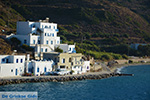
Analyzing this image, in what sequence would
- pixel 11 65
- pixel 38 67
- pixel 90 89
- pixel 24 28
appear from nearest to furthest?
1. pixel 90 89
2. pixel 11 65
3. pixel 38 67
4. pixel 24 28

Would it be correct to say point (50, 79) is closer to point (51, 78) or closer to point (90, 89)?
point (51, 78)

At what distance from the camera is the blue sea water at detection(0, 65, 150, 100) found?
155 ft

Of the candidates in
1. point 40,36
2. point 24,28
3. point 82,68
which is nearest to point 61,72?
point 82,68

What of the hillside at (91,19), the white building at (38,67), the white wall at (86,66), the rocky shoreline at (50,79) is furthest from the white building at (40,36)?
the hillside at (91,19)

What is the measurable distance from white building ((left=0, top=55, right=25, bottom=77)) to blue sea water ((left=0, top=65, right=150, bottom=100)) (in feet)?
14.5

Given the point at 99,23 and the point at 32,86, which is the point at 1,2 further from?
the point at 32,86

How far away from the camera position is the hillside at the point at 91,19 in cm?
11619

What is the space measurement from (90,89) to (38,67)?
959cm

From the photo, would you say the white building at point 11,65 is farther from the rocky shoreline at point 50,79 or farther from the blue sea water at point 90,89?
the blue sea water at point 90,89

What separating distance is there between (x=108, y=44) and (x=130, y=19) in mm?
36523

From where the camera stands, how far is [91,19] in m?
138

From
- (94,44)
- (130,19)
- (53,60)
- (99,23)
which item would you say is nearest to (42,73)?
(53,60)

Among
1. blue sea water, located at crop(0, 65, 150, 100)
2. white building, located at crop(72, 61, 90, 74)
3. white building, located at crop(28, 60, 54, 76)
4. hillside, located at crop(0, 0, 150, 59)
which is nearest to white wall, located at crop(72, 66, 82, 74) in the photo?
white building, located at crop(72, 61, 90, 74)

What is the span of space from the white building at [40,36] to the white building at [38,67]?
6.09 meters
